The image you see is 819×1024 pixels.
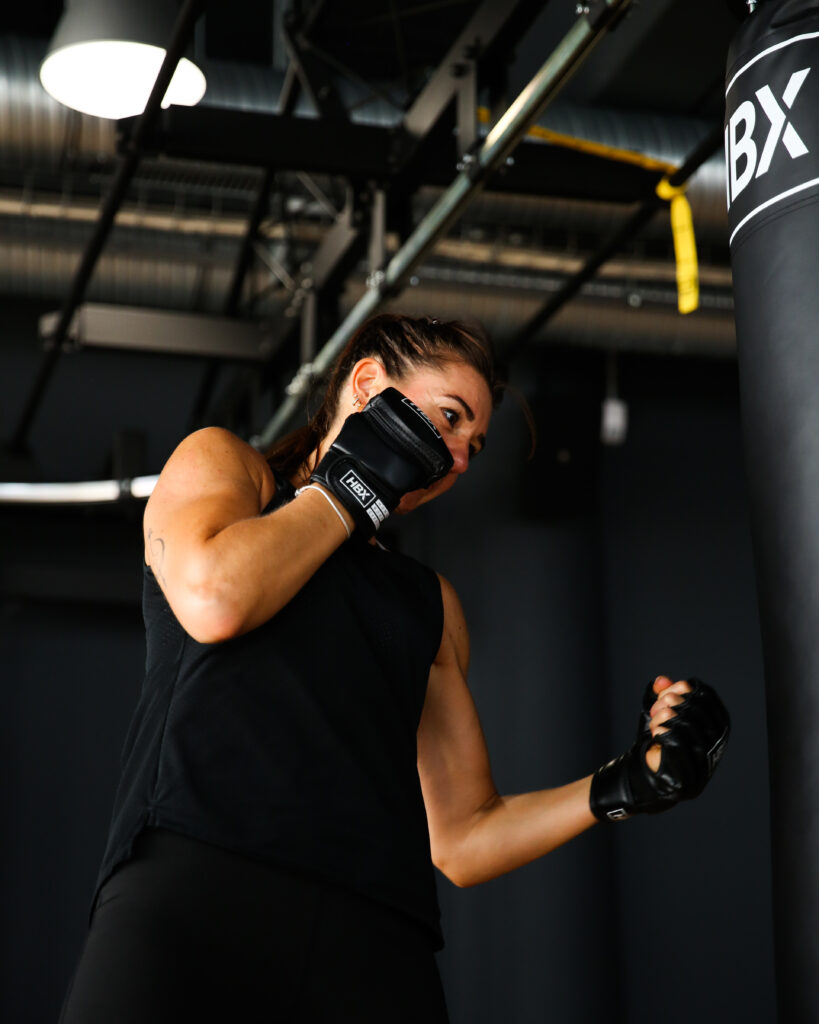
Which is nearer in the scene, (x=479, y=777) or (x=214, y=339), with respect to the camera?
(x=479, y=777)

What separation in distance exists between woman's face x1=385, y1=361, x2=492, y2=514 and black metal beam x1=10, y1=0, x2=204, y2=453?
1.50m

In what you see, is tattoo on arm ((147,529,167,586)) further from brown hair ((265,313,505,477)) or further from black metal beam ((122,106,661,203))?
black metal beam ((122,106,661,203))

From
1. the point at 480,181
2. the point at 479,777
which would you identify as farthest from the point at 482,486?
the point at 479,777

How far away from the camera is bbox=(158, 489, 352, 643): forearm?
4.27ft

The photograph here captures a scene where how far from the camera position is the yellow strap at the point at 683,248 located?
102 inches

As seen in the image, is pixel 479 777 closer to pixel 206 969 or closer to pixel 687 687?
pixel 687 687

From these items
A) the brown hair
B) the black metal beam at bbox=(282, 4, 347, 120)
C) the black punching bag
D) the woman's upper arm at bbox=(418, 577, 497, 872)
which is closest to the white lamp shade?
the black metal beam at bbox=(282, 4, 347, 120)

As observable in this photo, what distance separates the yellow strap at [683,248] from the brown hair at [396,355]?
3.09ft

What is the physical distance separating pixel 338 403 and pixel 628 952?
4247mm

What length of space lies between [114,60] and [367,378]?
1.77 metres

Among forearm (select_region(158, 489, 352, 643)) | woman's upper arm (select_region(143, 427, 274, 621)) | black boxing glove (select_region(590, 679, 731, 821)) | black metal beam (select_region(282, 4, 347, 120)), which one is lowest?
black boxing glove (select_region(590, 679, 731, 821))

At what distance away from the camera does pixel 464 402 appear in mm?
1619

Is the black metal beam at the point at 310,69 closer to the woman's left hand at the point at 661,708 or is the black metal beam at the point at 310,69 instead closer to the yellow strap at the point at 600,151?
the yellow strap at the point at 600,151

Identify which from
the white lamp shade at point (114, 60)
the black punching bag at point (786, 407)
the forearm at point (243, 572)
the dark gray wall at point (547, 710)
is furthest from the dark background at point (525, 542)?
the forearm at point (243, 572)
